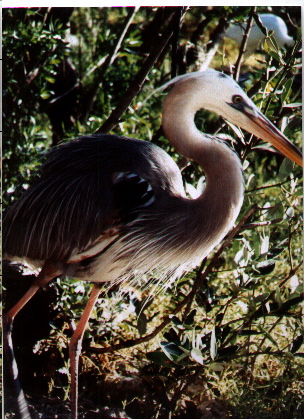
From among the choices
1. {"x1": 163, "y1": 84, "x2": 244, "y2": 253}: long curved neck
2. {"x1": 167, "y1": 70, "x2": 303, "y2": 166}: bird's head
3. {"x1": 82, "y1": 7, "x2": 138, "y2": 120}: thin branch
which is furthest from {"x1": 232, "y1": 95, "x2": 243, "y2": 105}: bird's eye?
{"x1": 82, "y1": 7, "x2": 138, "y2": 120}: thin branch

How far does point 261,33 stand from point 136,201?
2.59 feet

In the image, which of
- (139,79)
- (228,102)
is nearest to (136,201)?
(228,102)

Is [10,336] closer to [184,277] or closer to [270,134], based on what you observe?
[184,277]

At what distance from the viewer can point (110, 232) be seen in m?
1.96

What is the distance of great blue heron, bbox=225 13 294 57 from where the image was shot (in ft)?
7.36

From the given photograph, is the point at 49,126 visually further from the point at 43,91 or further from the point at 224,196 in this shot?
the point at 224,196

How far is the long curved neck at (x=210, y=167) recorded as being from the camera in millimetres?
1875

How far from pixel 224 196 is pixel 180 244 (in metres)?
0.19

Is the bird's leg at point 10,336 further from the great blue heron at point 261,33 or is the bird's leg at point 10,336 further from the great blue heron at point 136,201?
the great blue heron at point 261,33

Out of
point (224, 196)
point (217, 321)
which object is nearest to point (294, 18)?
point (224, 196)

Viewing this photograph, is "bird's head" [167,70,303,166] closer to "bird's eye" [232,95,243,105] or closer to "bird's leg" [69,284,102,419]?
"bird's eye" [232,95,243,105]

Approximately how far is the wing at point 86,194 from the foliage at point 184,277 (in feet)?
0.49

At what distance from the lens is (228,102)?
1896 millimetres

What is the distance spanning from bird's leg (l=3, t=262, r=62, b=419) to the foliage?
0.36 ft
